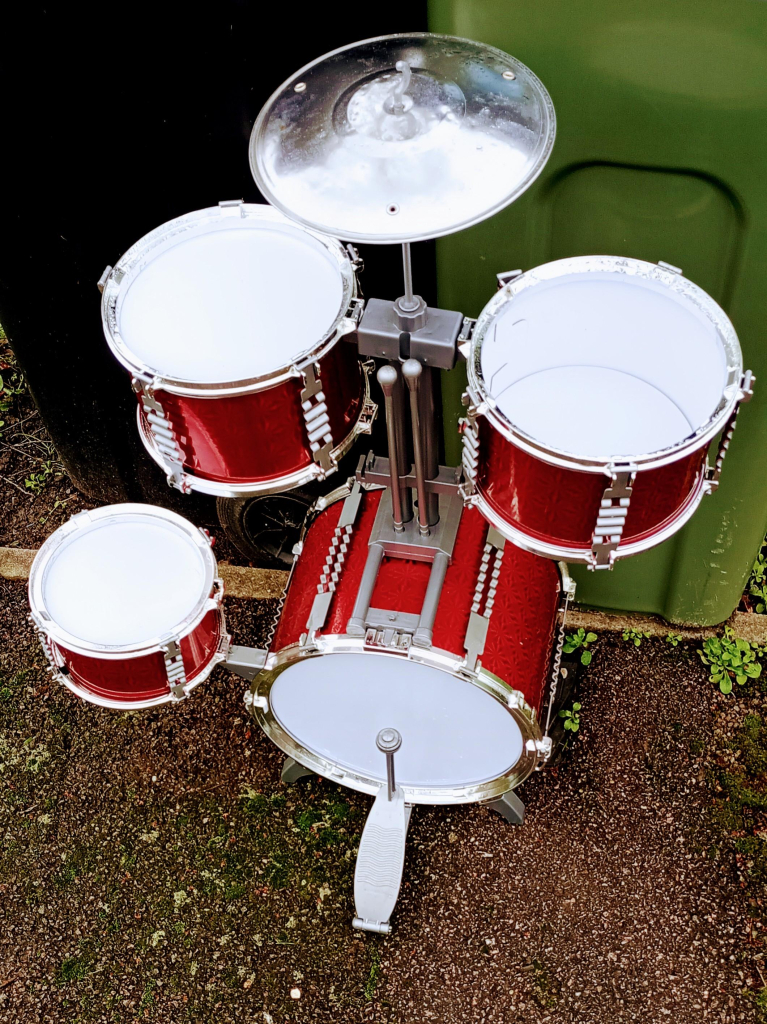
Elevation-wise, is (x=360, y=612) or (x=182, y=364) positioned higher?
(x=182, y=364)

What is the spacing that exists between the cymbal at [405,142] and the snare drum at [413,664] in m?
1.04

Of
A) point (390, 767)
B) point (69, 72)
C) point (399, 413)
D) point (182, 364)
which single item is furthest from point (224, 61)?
point (390, 767)

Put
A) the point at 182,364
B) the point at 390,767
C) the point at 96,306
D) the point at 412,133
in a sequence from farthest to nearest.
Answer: the point at 96,306 < the point at 390,767 < the point at 182,364 < the point at 412,133

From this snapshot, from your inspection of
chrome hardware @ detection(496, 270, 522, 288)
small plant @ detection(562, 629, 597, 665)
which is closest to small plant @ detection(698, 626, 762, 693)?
small plant @ detection(562, 629, 597, 665)

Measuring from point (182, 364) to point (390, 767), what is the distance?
126 centimetres

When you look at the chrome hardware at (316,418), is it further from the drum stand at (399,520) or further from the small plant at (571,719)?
the small plant at (571,719)

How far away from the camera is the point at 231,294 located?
2.32 m

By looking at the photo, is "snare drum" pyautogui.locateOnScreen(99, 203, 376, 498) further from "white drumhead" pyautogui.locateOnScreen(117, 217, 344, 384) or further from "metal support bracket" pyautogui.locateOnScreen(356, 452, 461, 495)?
"metal support bracket" pyautogui.locateOnScreen(356, 452, 461, 495)

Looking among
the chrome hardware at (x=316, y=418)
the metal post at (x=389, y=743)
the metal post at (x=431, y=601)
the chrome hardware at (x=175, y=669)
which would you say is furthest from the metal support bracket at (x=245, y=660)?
the chrome hardware at (x=316, y=418)

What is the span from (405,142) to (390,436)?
28.5 inches

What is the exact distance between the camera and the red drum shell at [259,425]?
80.6 inches

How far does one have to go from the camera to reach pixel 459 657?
243 cm

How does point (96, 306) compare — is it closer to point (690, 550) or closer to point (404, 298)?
point (404, 298)

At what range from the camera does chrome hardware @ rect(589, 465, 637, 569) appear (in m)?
1.90
